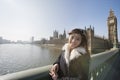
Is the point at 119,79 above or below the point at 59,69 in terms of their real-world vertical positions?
below

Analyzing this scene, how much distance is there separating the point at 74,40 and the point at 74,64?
319 mm

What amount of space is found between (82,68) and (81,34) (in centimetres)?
42

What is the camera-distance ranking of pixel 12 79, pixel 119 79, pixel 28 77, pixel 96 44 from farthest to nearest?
pixel 96 44, pixel 119 79, pixel 28 77, pixel 12 79

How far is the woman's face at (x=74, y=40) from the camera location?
1590mm

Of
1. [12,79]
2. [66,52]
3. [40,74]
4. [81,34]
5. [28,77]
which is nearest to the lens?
[12,79]

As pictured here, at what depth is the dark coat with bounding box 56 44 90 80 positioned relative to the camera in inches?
54.5

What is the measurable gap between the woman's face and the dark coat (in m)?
0.11

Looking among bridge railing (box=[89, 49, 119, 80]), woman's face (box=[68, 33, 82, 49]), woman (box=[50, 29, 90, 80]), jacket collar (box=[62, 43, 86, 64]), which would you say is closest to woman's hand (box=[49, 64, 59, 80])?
woman (box=[50, 29, 90, 80])

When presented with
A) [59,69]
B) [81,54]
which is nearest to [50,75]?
[59,69]

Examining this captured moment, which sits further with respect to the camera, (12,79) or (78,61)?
(78,61)

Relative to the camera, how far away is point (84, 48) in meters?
1.57

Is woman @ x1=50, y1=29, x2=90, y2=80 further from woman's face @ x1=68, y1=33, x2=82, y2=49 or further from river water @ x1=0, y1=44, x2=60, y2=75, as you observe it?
river water @ x1=0, y1=44, x2=60, y2=75

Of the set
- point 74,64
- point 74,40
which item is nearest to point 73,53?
point 74,64

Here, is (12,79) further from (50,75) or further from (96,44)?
(96,44)
